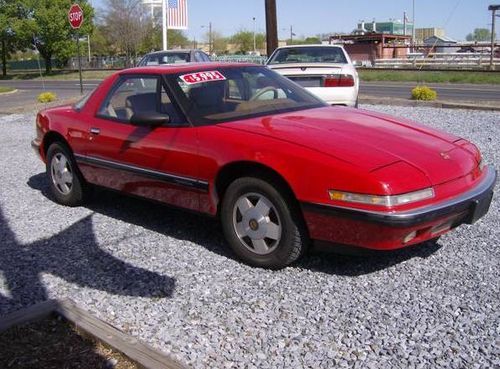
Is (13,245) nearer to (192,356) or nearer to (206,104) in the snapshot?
(206,104)

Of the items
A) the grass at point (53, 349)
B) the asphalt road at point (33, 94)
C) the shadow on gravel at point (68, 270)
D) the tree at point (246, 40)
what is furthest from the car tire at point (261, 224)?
the tree at point (246, 40)

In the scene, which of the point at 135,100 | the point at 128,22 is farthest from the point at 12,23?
the point at 135,100

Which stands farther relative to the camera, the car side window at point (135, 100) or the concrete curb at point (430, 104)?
the concrete curb at point (430, 104)

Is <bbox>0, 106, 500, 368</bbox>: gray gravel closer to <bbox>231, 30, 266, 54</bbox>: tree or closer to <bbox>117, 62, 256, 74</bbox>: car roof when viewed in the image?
<bbox>117, 62, 256, 74</bbox>: car roof

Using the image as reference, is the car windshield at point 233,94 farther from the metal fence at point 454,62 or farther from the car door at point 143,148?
the metal fence at point 454,62

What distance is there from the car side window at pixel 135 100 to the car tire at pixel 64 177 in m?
0.73

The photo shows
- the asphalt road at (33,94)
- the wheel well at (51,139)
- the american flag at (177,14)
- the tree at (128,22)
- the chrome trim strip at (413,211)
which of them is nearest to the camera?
the chrome trim strip at (413,211)

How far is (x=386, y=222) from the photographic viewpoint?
341cm

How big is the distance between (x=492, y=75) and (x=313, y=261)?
27.6 metres

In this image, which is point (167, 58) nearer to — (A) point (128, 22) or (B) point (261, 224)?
(B) point (261, 224)

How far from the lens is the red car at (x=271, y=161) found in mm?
3527

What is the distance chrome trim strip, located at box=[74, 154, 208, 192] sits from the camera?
430 centimetres

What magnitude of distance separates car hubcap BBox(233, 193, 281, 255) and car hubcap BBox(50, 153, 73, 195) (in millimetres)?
2376

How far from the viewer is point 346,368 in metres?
2.80
